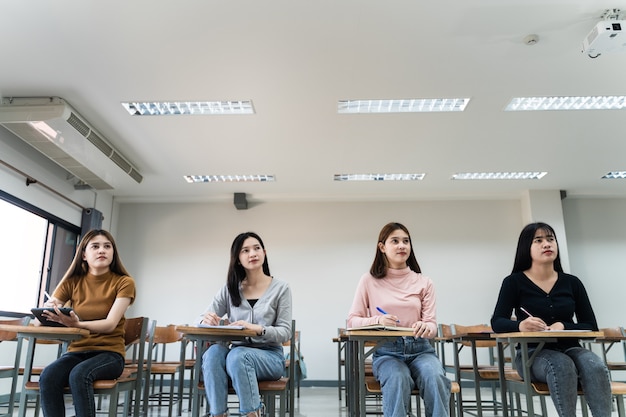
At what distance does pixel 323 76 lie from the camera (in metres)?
3.97

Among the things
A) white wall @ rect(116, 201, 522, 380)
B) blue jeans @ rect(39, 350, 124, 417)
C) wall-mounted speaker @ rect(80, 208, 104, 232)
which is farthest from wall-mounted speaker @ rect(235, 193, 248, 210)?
blue jeans @ rect(39, 350, 124, 417)

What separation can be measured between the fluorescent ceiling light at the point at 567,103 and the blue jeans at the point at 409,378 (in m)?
3.00

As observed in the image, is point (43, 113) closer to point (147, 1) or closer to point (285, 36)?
point (147, 1)

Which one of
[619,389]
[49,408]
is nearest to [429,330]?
[619,389]

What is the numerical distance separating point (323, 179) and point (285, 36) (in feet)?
10.9

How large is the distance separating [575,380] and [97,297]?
239 cm

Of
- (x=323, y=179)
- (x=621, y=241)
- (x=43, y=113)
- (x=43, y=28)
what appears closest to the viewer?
(x=43, y=28)

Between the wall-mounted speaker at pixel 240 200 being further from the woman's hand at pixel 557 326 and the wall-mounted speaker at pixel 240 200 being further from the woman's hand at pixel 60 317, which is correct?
the woman's hand at pixel 557 326

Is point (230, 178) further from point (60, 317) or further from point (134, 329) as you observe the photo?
point (60, 317)

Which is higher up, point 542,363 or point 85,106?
point 85,106

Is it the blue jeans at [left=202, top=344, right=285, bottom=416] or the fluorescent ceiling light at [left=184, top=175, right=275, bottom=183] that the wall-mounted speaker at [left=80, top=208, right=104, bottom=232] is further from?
the blue jeans at [left=202, top=344, right=285, bottom=416]

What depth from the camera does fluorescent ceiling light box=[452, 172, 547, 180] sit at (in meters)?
6.50

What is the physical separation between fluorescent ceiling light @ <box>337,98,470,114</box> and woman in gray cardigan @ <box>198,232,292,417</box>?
2225 millimetres

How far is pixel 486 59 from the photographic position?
12.2 ft
